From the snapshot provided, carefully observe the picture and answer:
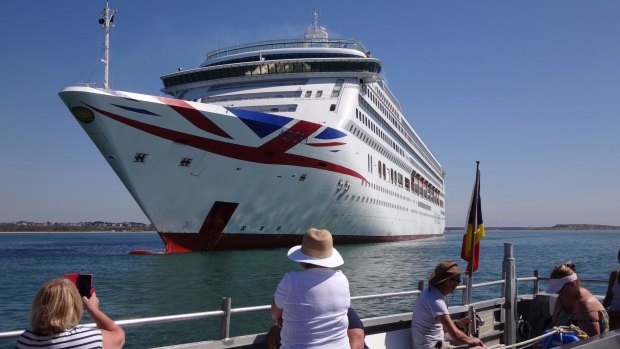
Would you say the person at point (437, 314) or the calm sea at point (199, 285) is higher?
the person at point (437, 314)

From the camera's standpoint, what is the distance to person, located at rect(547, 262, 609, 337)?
4.62 m

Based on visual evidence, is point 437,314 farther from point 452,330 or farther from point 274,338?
point 274,338

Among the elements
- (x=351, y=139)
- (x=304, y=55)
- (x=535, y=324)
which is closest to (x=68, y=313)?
(x=535, y=324)

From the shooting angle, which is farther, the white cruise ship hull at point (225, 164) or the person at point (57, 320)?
the white cruise ship hull at point (225, 164)

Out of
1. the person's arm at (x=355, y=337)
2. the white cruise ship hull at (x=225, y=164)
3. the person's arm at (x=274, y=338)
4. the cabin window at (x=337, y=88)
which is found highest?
the cabin window at (x=337, y=88)

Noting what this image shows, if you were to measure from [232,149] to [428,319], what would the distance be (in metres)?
19.5

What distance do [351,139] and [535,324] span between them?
22.8 meters

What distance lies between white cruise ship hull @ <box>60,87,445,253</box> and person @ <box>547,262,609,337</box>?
1871 centimetres

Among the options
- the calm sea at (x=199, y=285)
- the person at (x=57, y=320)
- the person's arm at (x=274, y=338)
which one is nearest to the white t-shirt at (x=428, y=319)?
the person's arm at (x=274, y=338)

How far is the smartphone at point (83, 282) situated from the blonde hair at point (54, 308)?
0.57ft

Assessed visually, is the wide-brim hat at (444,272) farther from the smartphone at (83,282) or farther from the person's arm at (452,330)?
the smartphone at (83,282)

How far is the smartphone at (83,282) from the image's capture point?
2.65 m

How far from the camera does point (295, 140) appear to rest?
25.1 m

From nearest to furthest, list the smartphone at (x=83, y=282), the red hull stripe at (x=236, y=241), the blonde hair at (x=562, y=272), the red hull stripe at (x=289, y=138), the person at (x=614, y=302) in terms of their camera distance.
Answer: the smartphone at (x=83, y=282), the blonde hair at (x=562, y=272), the person at (x=614, y=302), the red hull stripe at (x=289, y=138), the red hull stripe at (x=236, y=241)
